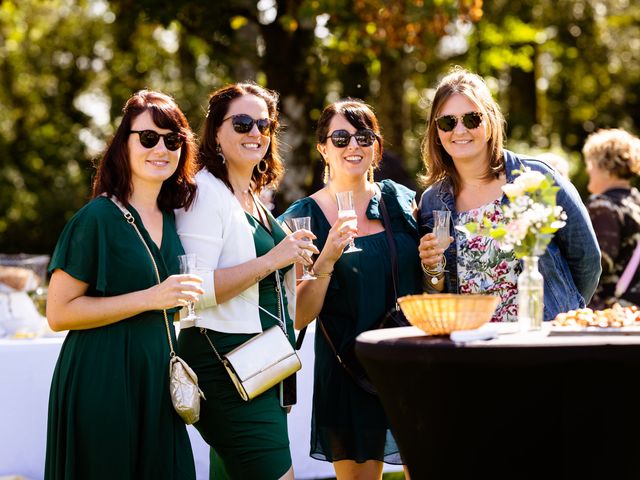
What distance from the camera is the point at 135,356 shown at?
140 inches

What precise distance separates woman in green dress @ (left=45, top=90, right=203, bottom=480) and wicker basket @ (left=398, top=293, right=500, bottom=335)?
0.85 meters

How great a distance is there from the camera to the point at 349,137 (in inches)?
178

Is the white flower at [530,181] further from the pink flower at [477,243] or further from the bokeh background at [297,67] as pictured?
the bokeh background at [297,67]

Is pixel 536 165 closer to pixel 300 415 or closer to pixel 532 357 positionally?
pixel 532 357

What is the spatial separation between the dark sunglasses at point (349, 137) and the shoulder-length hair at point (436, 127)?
338 millimetres

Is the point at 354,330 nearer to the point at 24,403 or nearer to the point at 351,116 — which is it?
the point at 351,116

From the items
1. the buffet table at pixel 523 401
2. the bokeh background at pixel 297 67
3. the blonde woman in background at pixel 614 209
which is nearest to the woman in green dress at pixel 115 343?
the buffet table at pixel 523 401

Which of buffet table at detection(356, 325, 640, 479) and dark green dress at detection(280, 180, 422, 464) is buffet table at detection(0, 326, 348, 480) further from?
buffet table at detection(356, 325, 640, 479)

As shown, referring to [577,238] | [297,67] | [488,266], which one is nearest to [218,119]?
[488,266]

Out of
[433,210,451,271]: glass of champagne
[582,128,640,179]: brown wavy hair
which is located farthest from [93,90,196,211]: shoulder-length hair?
[582,128,640,179]: brown wavy hair

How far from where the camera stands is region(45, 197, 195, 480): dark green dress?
11.5ft

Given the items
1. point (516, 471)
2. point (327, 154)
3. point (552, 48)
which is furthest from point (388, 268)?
point (552, 48)

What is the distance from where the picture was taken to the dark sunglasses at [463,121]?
4.41 m

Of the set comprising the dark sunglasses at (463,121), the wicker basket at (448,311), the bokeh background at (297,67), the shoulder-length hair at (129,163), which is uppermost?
the bokeh background at (297,67)
